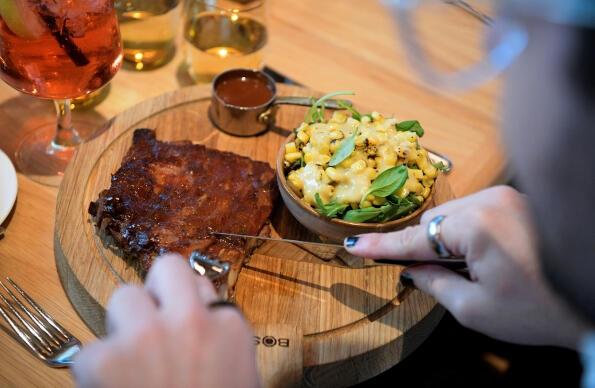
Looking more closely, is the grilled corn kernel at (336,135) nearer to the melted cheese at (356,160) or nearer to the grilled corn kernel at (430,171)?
the melted cheese at (356,160)

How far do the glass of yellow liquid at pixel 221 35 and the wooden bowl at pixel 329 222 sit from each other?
582 mm

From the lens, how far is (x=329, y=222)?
129 centimetres

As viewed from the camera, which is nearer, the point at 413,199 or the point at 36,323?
the point at 36,323

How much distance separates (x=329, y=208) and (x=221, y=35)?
A: 80 cm

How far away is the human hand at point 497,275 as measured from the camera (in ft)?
3.24

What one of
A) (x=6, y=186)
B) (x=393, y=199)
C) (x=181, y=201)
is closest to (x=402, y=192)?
(x=393, y=199)

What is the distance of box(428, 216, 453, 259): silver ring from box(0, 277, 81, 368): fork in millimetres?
720

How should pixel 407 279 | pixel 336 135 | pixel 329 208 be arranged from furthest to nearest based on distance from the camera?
pixel 336 135 → pixel 329 208 → pixel 407 279

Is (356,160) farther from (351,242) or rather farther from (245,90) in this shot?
(245,90)

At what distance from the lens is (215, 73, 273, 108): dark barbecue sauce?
164 centimetres

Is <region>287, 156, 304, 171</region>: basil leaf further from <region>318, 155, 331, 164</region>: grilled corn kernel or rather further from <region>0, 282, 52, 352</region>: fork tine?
<region>0, 282, 52, 352</region>: fork tine

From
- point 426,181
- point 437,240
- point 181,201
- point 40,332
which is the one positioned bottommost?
point 40,332

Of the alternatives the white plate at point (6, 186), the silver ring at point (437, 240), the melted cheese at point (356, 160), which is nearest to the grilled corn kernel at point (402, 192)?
the melted cheese at point (356, 160)

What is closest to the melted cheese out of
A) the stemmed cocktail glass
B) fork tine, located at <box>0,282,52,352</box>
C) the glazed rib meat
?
the glazed rib meat
